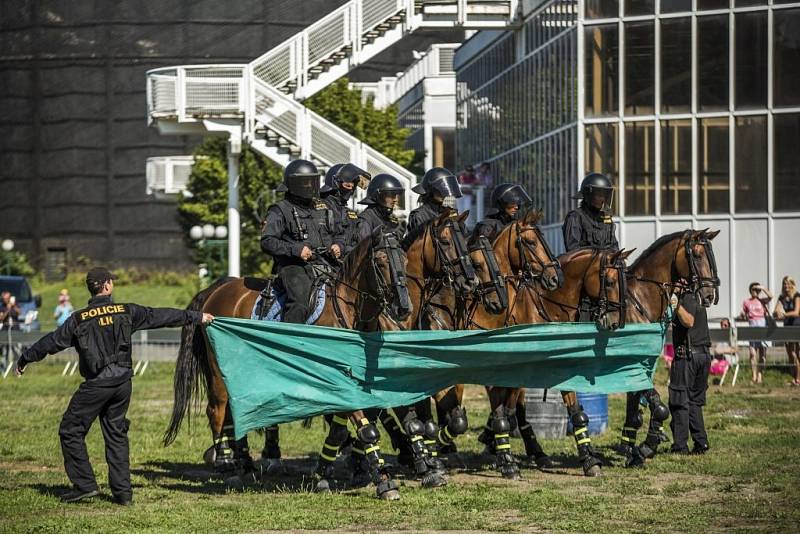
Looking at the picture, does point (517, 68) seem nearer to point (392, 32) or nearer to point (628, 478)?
point (392, 32)

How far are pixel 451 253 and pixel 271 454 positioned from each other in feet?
12.4

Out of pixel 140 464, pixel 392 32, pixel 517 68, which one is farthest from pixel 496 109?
pixel 140 464

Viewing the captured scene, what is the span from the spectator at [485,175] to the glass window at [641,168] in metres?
10.5

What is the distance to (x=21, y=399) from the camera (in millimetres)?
25797

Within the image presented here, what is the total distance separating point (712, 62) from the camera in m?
33.2

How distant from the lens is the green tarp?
523 inches

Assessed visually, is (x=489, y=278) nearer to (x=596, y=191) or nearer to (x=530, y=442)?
(x=530, y=442)

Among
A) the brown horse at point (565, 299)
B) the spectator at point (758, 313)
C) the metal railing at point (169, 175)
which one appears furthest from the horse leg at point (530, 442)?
the metal railing at point (169, 175)

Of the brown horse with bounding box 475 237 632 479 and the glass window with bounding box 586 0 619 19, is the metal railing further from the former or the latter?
the brown horse with bounding box 475 237 632 479

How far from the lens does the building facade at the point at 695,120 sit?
32.7m

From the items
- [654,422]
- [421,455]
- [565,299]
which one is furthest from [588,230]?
[421,455]

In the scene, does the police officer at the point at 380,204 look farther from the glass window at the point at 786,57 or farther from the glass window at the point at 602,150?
the glass window at the point at 602,150

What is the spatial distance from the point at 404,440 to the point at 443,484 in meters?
1.94

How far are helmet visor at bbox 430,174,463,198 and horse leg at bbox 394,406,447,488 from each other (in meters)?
2.43
